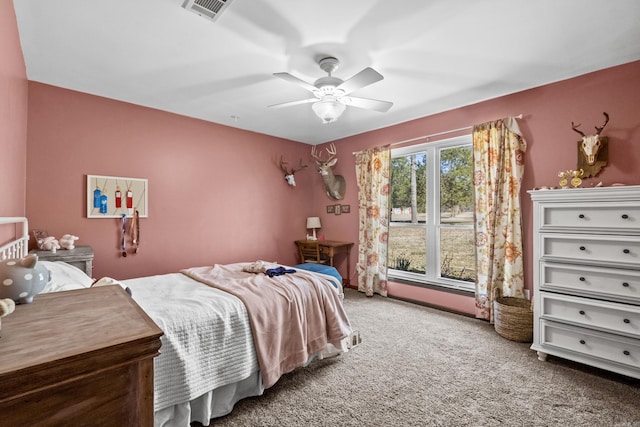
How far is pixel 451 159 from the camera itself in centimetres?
400

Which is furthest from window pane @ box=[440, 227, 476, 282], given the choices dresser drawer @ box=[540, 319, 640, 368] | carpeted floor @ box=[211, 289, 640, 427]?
dresser drawer @ box=[540, 319, 640, 368]

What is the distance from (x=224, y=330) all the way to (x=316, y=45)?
222cm

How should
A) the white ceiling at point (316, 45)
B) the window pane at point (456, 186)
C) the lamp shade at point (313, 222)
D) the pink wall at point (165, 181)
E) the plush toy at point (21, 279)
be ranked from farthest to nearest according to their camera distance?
the lamp shade at point (313, 222)
the window pane at point (456, 186)
the pink wall at point (165, 181)
the white ceiling at point (316, 45)
the plush toy at point (21, 279)

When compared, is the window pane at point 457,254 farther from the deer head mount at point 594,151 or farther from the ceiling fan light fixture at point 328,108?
the ceiling fan light fixture at point 328,108

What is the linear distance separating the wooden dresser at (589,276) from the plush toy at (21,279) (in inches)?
130

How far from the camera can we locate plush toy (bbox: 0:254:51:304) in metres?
0.89

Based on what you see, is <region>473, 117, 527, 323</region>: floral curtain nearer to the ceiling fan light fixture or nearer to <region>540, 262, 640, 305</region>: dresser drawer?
<region>540, 262, 640, 305</region>: dresser drawer

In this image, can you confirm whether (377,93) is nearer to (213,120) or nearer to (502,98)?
(502,98)

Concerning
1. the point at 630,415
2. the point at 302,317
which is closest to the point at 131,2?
the point at 302,317

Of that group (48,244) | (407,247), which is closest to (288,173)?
(407,247)

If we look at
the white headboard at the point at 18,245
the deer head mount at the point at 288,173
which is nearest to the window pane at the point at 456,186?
the deer head mount at the point at 288,173

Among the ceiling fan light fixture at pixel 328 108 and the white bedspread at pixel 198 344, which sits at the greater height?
the ceiling fan light fixture at pixel 328 108

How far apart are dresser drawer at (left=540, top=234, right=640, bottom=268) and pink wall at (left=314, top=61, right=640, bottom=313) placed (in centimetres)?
59

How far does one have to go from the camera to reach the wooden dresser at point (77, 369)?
55cm
